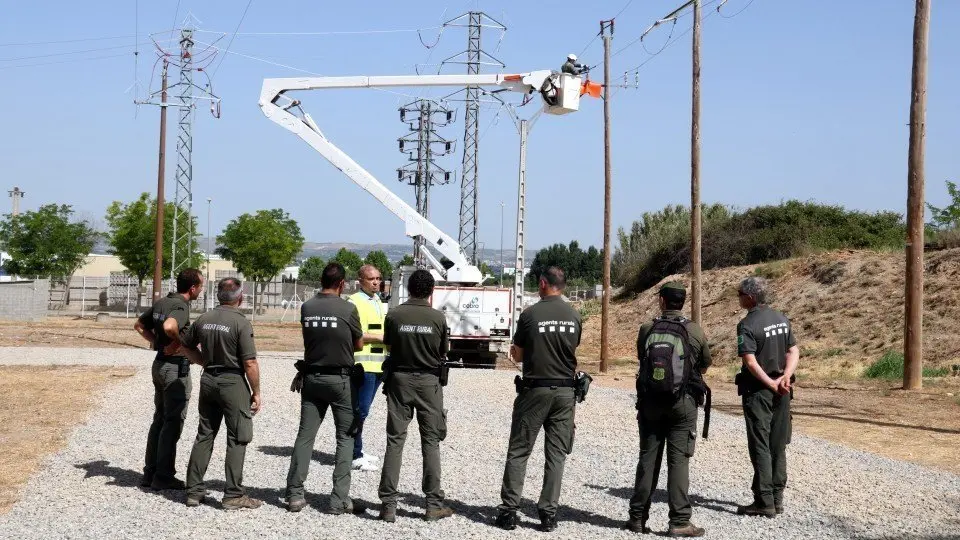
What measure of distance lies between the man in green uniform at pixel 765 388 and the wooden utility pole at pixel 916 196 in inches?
466

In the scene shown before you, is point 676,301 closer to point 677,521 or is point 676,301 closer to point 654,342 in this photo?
point 654,342

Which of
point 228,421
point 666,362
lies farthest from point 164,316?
point 666,362

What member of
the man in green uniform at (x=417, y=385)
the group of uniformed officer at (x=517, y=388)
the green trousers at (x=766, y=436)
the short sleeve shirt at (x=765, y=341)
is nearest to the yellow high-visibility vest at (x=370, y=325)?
the group of uniformed officer at (x=517, y=388)

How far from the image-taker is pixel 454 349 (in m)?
26.8

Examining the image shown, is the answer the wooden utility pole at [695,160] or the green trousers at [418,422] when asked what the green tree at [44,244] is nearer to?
the wooden utility pole at [695,160]

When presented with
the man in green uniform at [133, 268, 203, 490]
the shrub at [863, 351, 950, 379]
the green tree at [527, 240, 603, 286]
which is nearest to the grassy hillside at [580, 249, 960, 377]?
the shrub at [863, 351, 950, 379]

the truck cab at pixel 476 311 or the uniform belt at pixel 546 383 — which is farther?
the truck cab at pixel 476 311

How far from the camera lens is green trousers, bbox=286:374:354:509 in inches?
332

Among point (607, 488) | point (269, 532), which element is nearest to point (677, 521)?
point (607, 488)

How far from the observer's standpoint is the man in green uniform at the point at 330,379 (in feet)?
27.7

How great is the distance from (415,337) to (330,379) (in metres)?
0.81

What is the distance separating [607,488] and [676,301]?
260 cm

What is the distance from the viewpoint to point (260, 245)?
229ft

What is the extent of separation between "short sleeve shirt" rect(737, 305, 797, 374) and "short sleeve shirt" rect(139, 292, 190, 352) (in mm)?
4588
